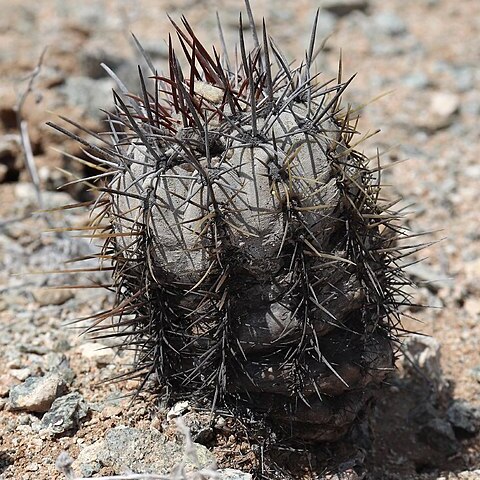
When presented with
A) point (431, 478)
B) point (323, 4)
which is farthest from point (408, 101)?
point (431, 478)

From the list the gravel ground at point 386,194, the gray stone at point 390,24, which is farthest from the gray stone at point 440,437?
the gray stone at point 390,24

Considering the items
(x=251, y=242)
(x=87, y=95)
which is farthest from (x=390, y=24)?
(x=251, y=242)

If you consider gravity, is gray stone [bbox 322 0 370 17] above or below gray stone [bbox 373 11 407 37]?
above

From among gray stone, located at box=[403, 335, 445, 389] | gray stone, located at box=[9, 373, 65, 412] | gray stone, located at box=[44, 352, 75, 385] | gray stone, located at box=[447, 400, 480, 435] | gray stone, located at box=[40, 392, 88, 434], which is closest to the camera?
gray stone, located at box=[40, 392, 88, 434]

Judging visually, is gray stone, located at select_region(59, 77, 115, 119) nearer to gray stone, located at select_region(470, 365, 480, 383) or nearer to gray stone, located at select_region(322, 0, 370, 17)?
gray stone, located at select_region(470, 365, 480, 383)

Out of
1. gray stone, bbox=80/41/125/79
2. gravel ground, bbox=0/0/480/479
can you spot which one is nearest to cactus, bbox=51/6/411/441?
gravel ground, bbox=0/0/480/479

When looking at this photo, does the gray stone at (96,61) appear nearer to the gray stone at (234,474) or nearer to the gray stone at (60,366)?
the gray stone at (60,366)

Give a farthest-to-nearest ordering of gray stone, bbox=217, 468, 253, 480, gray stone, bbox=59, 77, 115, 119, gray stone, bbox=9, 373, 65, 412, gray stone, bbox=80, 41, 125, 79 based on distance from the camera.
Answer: gray stone, bbox=80, 41, 125, 79
gray stone, bbox=59, 77, 115, 119
gray stone, bbox=9, 373, 65, 412
gray stone, bbox=217, 468, 253, 480
